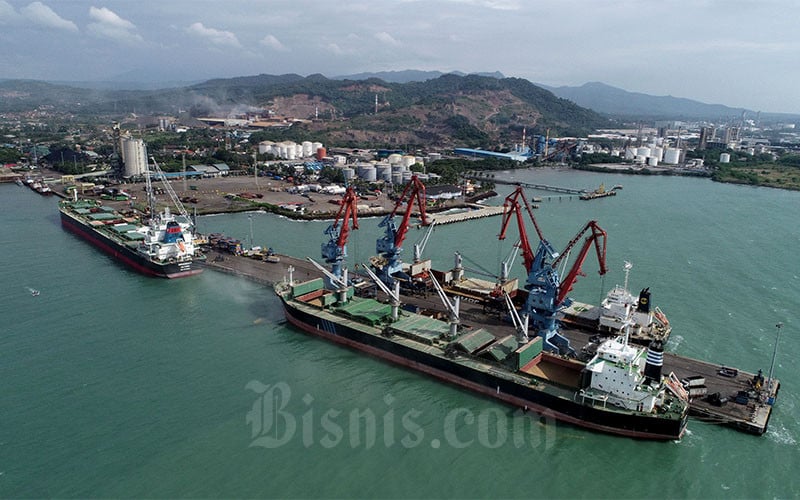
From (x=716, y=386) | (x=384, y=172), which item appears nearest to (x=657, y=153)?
(x=384, y=172)

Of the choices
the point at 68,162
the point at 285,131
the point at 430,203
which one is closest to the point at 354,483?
the point at 430,203

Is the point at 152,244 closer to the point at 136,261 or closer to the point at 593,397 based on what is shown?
the point at 136,261

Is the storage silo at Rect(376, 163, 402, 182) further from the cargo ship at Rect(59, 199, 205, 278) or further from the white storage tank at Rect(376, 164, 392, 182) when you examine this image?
the cargo ship at Rect(59, 199, 205, 278)

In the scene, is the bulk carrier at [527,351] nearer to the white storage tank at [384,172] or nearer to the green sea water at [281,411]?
the green sea water at [281,411]

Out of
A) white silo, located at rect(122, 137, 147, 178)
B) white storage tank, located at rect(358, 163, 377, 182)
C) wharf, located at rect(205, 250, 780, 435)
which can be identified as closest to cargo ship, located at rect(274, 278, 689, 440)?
wharf, located at rect(205, 250, 780, 435)

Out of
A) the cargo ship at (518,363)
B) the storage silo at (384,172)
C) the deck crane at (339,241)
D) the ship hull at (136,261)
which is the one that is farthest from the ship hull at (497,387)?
the storage silo at (384,172)

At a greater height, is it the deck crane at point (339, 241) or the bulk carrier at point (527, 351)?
the deck crane at point (339, 241)
